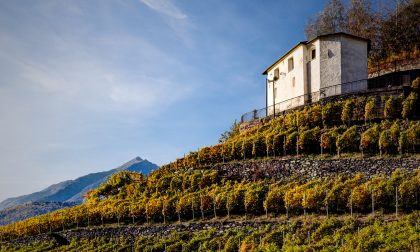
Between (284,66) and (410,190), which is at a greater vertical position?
(284,66)

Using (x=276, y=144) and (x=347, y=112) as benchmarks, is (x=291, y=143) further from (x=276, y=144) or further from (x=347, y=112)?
(x=347, y=112)

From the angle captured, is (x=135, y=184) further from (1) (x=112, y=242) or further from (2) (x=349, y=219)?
(2) (x=349, y=219)

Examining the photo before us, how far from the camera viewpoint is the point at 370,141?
28781 millimetres

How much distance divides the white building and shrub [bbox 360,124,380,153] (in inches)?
341

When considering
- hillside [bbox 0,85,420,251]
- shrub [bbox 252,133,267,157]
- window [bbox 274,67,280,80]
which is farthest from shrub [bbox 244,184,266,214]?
window [bbox 274,67,280,80]

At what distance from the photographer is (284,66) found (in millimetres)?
45812

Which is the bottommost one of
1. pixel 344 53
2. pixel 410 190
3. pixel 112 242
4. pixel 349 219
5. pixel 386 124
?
pixel 112 242

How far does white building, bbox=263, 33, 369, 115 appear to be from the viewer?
38812 mm

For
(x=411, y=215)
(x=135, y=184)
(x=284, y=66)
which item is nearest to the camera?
(x=411, y=215)

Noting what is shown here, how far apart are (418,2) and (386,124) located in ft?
107

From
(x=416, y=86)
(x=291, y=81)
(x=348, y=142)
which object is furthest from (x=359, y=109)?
(x=291, y=81)

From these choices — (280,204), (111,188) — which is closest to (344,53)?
(280,204)

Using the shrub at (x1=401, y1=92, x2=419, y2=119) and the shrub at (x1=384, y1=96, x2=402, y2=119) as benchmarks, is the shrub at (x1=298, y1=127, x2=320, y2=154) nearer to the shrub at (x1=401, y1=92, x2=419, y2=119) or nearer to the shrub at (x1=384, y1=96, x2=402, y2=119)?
the shrub at (x1=384, y1=96, x2=402, y2=119)

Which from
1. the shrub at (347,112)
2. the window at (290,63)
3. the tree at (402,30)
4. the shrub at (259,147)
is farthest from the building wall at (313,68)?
the tree at (402,30)
